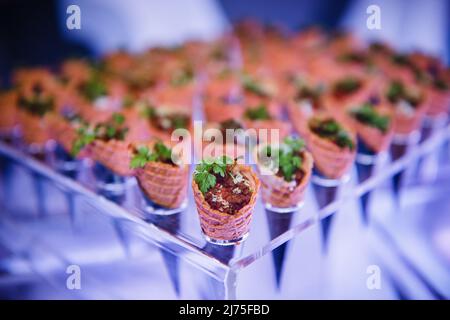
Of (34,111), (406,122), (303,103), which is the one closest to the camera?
(34,111)

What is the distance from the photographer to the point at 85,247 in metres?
2.29

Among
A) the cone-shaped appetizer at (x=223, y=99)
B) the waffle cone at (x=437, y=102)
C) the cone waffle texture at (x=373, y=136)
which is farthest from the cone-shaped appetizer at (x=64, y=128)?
the waffle cone at (x=437, y=102)

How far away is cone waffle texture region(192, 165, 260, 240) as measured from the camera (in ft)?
5.13

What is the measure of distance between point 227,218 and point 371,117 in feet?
4.01

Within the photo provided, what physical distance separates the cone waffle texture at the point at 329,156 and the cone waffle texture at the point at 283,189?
170mm

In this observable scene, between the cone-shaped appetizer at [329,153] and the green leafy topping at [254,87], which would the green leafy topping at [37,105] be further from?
the cone-shaped appetizer at [329,153]

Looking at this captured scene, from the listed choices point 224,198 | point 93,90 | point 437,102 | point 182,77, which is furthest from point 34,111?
→ point 437,102

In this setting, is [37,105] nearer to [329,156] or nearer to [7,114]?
[7,114]

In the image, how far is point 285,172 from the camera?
1.81 m

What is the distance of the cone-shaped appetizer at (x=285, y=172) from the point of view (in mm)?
1808

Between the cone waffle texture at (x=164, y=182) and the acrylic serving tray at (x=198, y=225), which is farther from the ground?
the cone waffle texture at (x=164, y=182)

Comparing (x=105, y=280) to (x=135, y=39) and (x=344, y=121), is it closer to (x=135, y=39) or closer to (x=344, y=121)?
(x=344, y=121)
